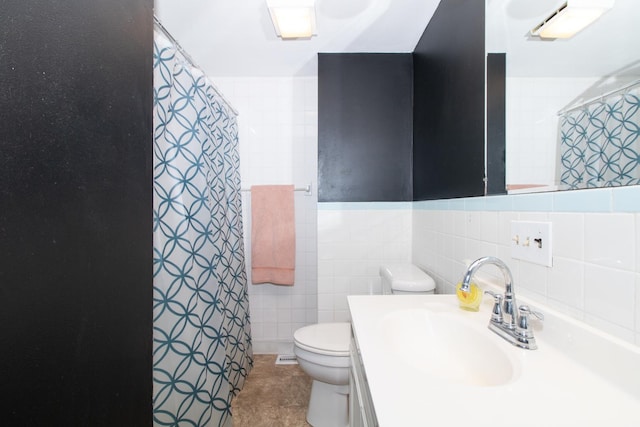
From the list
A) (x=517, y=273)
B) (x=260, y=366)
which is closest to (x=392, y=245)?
(x=517, y=273)

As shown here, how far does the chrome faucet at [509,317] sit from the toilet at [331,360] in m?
0.58

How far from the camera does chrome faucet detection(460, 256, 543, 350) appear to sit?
632 millimetres

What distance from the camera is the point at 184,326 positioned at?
1155mm

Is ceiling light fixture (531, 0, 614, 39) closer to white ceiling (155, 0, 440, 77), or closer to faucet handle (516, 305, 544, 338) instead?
faucet handle (516, 305, 544, 338)

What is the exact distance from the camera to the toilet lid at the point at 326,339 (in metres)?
1.25

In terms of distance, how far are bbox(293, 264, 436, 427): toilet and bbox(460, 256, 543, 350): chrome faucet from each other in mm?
576

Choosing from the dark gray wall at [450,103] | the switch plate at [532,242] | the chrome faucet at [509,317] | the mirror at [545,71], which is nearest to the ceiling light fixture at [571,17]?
the mirror at [545,71]

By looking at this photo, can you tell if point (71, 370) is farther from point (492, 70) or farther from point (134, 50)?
point (492, 70)

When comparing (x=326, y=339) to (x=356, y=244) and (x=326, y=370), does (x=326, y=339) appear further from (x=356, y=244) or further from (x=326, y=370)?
(x=356, y=244)

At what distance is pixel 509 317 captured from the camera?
0.68m

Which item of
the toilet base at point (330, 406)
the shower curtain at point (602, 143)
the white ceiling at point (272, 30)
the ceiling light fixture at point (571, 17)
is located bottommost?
the toilet base at point (330, 406)

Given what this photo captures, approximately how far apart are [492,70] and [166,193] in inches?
50.6

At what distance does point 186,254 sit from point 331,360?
78 centimetres

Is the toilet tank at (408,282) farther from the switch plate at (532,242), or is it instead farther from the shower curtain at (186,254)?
the shower curtain at (186,254)
